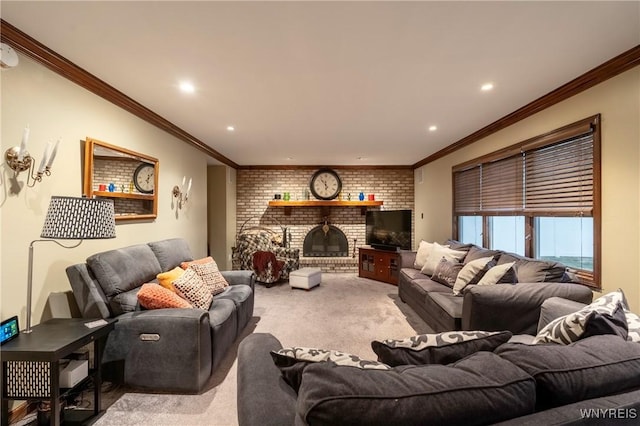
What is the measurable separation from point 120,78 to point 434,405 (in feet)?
9.59

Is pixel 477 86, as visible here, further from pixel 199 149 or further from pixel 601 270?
pixel 199 149

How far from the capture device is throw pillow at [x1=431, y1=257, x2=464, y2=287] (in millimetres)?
3217

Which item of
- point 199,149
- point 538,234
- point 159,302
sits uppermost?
point 199,149

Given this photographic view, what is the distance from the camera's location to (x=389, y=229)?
18.2 ft

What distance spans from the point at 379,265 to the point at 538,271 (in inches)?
123

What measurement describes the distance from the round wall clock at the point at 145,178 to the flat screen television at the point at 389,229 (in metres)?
3.99

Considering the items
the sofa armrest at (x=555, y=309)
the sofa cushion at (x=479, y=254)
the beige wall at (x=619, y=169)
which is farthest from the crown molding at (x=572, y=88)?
the sofa armrest at (x=555, y=309)

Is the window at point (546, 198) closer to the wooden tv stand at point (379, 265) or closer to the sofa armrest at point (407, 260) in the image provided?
the sofa armrest at point (407, 260)

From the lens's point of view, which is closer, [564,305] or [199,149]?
[564,305]

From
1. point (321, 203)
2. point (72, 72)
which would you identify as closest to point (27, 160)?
point (72, 72)

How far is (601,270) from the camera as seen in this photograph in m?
2.23

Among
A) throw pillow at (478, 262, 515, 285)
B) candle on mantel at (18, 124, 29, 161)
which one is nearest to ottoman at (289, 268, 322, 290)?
A: throw pillow at (478, 262, 515, 285)

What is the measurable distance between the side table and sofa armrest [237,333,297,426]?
1079mm

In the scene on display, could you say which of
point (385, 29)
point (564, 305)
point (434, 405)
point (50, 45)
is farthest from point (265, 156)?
point (434, 405)
